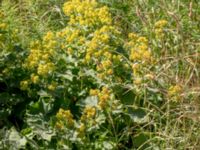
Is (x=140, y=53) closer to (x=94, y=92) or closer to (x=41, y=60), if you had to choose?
(x=94, y=92)

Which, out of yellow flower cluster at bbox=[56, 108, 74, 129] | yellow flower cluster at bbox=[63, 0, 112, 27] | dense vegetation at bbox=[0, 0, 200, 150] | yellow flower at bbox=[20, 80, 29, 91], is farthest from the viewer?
yellow flower cluster at bbox=[63, 0, 112, 27]

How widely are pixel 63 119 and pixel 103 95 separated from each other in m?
0.23

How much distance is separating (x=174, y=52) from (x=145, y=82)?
60 centimetres

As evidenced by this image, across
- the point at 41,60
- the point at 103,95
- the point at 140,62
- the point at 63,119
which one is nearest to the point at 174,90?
the point at 140,62

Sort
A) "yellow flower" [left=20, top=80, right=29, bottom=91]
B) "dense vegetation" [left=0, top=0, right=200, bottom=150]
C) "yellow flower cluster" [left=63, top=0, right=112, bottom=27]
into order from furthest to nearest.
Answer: "yellow flower cluster" [left=63, top=0, right=112, bottom=27] < "yellow flower" [left=20, top=80, right=29, bottom=91] < "dense vegetation" [left=0, top=0, right=200, bottom=150]

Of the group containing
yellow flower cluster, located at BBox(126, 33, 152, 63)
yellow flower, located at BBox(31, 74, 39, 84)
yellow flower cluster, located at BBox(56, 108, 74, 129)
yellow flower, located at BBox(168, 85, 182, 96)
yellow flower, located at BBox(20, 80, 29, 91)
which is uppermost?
yellow flower cluster, located at BBox(126, 33, 152, 63)

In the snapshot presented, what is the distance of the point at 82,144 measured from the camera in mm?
2795

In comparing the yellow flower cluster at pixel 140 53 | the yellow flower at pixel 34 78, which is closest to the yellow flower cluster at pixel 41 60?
the yellow flower at pixel 34 78

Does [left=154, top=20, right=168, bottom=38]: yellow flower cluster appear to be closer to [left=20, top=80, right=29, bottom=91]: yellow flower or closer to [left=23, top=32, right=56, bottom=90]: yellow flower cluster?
[left=23, top=32, right=56, bottom=90]: yellow flower cluster

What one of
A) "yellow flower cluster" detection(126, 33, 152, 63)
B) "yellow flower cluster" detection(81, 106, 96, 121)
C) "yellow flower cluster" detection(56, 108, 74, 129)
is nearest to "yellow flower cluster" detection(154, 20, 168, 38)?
"yellow flower cluster" detection(126, 33, 152, 63)

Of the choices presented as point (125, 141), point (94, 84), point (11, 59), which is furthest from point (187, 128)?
point (11, 59)

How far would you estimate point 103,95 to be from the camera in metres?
2.81

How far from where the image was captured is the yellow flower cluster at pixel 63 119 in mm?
2736

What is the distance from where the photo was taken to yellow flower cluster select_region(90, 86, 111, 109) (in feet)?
9.20
